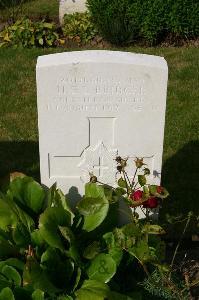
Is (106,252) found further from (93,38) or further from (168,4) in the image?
(93,38)

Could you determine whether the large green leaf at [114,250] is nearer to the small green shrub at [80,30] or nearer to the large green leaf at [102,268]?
the large green leaf at [102,268]

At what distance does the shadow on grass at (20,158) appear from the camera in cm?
488

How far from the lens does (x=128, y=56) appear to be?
3.21 metres

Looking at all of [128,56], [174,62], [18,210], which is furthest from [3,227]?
[174,62]

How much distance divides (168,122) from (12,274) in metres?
3.04

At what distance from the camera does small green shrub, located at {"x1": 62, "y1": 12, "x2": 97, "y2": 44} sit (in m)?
8.12

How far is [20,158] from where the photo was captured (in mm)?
5098

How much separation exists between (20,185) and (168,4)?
486cm

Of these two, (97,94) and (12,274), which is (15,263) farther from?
(97,94)

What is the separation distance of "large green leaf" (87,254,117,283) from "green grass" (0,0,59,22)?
648 cm

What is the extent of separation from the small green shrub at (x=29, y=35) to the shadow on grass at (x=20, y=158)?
2791 mm

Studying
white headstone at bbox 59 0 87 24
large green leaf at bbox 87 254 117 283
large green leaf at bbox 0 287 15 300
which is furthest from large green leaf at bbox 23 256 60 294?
white headstone at bbox 59 0 87 24

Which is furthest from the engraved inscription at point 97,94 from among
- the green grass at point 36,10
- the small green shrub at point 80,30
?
the green grass at point 36,10

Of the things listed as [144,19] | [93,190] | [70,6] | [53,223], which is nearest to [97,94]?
[93,190]
